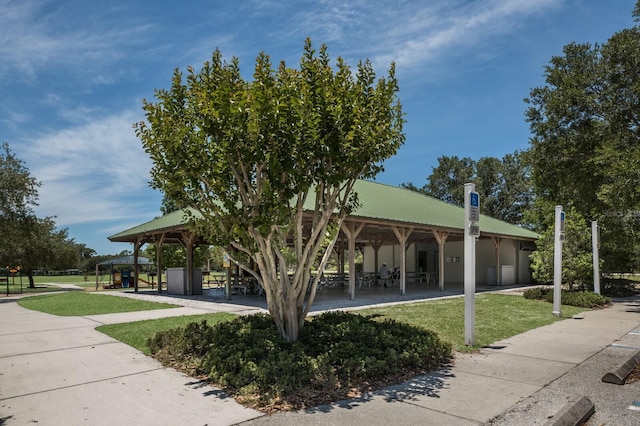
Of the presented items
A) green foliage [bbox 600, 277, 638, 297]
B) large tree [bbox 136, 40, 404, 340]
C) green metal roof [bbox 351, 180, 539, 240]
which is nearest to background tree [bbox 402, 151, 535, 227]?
green metal roof [bbox 351, 180, 539, 240]

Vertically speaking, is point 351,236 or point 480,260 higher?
point 351,236

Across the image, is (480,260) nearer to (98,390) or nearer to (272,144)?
(272,144)

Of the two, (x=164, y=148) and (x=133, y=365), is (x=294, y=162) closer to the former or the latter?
(x=164, y=148)

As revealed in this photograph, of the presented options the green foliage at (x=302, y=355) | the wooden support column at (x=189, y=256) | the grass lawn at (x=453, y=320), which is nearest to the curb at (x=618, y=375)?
the green foliage at (x=302, y=355)

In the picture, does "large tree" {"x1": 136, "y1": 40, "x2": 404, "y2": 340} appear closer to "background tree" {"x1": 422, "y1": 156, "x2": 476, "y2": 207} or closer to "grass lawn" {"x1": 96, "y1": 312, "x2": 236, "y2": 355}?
"grass lawn" {"x1": 96, "y1": 312, "x2": 236, "y2": 355}

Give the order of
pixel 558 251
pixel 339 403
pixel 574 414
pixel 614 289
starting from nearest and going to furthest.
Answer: pixel 574 414
pixel 339 403
pixel 558 251
pixel 614 289

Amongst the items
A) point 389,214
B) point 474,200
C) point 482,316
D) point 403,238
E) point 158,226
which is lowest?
point 482,316

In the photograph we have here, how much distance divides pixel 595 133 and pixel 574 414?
16.4 metres

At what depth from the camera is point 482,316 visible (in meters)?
11.2

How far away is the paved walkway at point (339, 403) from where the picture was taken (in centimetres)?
420

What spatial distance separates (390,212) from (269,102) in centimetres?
1165

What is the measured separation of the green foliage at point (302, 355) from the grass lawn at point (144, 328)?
3.32 feet

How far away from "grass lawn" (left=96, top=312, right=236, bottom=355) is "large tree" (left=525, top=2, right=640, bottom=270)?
486 inches

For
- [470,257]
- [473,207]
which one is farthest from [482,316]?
[473,207]
